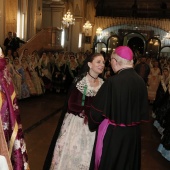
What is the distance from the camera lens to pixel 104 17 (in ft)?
99.7

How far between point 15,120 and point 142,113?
130 cm

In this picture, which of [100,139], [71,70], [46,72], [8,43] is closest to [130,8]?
[71,70]

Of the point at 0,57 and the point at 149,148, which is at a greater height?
the point at 0,57

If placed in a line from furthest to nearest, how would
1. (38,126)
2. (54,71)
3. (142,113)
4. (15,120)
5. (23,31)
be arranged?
(23,31), (54,71), (38,126), (142,113), (15,120)

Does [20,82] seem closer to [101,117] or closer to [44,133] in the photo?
[44,133]

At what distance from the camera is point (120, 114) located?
10.2ft

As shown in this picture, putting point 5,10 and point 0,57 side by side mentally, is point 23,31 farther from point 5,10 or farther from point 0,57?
point 0,57

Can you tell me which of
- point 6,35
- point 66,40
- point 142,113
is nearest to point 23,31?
point 6,35

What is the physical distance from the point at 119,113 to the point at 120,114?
0.02 m

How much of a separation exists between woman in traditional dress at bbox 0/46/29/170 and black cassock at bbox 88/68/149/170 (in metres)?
0.79

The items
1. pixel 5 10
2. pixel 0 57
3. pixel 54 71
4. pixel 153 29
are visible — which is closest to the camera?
pixel 0 57

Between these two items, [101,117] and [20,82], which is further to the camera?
[20,82]

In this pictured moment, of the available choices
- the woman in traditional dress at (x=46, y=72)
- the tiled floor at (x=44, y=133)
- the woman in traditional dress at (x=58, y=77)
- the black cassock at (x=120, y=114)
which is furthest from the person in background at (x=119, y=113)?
the woman in traditional dress at (x=58, y=77)

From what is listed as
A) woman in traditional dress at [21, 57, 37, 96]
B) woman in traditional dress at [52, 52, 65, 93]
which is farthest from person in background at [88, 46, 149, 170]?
woman in traditional dress at [52, 52, 65, 93]
